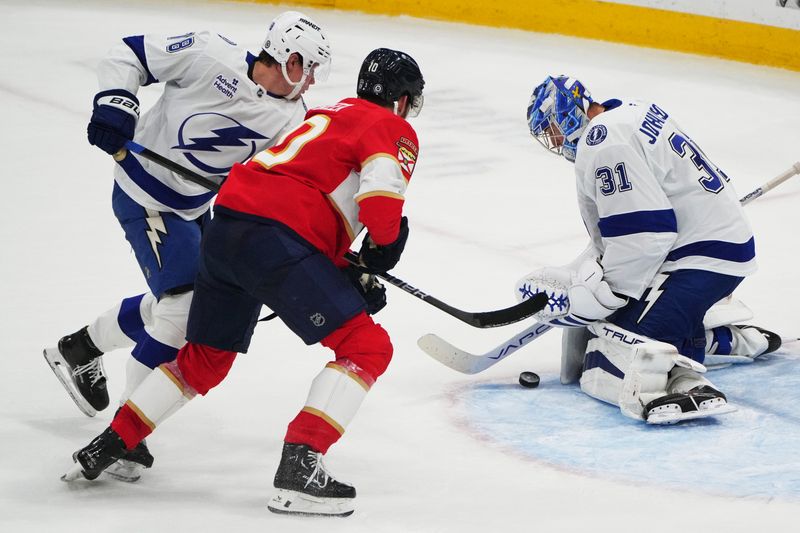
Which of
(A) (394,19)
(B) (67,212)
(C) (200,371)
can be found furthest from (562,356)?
A: (A) (394,19)

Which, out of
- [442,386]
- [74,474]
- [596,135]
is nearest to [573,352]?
[442,386]

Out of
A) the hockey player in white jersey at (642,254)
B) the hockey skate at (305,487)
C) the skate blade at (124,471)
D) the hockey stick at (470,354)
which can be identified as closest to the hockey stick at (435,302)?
the hockey player in white jersey at (642,254)

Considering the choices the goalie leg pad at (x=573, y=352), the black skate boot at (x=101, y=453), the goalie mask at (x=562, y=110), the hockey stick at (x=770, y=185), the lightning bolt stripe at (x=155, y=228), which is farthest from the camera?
the hockey stick at (x=770, y=185)

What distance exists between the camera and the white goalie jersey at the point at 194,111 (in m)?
3.18

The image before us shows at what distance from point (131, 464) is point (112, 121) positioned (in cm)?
88

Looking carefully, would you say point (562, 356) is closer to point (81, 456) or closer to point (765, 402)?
point (765, 402)

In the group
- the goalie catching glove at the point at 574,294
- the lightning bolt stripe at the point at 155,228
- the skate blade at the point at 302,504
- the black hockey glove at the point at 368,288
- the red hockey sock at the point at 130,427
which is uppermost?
the lightning bolt stripe at the point at 155,228

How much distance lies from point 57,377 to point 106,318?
0.23 meters

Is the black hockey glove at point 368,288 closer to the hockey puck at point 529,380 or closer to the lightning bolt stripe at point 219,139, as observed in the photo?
the lightning bolt stripe at point 219,139

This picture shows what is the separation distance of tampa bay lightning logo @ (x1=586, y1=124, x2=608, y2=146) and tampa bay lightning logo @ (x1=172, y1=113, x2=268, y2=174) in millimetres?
885

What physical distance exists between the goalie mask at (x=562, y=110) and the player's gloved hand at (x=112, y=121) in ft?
3.66

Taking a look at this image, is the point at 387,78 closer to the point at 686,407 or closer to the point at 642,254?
the point at 642,254

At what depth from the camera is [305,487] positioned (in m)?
2.47

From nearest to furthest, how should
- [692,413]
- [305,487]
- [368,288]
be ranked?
1. [305,487]
2. [368,288]
3. [692,413]
